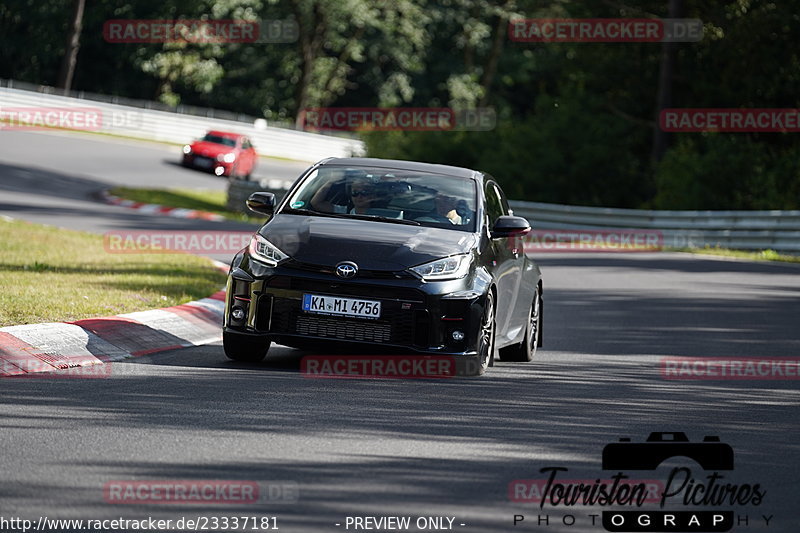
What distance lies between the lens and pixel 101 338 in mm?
10898

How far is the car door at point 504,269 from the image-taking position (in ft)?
36.2

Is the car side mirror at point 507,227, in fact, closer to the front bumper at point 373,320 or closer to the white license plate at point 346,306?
the front bumper at point 373,320

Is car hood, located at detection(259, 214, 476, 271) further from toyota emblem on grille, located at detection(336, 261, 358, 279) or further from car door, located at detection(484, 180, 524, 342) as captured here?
car door, located at detection(484, 180, 524, 342)

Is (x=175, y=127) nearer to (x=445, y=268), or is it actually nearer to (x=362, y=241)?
(x=362, y=241)

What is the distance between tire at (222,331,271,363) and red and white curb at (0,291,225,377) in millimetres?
778

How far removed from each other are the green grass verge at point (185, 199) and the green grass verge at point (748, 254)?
9325mm

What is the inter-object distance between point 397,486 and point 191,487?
0.91m

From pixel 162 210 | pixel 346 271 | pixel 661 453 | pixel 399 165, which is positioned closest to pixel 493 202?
pixel 399 165

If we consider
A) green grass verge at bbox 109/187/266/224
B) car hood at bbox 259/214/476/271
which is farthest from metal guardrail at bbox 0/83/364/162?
car hood at bbox 259/214/476/271

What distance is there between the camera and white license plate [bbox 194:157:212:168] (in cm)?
4472

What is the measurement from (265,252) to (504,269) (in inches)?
81.1

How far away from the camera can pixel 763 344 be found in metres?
13.9

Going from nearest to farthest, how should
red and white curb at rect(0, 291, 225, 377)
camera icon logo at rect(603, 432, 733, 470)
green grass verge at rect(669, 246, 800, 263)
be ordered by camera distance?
1. camera icon logo at rect(603, 432, 733, 470)
2. red and white curb at rect(0, 291, 225, 377)
3. green grass verge at rect(669, 246, 800, 263)

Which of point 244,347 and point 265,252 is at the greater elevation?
point 265,252
